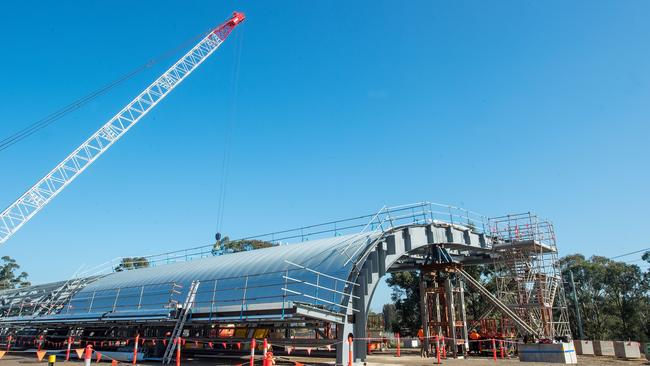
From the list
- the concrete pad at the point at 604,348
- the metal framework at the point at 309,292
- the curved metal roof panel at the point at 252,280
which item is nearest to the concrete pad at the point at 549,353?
the metal framework at the point at 309,292

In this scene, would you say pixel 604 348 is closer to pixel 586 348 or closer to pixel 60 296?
pixel 586 348

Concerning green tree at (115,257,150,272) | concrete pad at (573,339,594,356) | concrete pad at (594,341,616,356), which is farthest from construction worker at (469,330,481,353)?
green tree at (115,257,150,272)

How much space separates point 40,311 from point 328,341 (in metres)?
29.4

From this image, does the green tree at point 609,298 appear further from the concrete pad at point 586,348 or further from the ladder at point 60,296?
the ladder at point 60,296

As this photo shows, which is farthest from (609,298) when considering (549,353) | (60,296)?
(60,296)

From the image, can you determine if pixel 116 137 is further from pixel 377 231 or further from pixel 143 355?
pixel 377 231

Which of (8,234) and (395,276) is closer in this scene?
(8,234)

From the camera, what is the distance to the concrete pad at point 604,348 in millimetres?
36500

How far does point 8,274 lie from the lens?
124m

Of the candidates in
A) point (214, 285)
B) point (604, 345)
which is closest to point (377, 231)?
point (214, 285)

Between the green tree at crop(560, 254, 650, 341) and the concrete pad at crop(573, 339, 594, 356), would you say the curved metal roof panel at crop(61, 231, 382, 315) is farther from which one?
the green tree at crop(560, 254, 650, 341)

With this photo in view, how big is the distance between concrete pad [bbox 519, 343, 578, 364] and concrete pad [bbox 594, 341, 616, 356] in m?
13.9

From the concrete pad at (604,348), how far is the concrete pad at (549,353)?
13922mm

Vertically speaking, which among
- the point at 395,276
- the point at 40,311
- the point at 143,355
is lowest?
the point at 143,355
